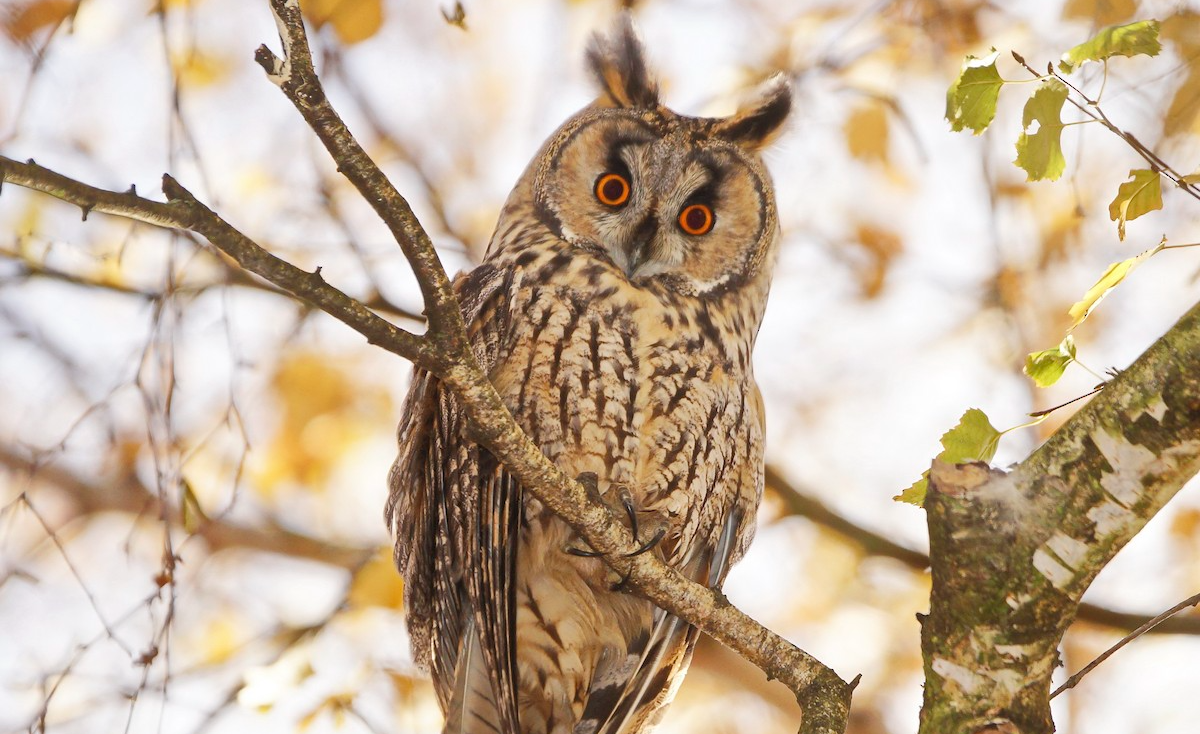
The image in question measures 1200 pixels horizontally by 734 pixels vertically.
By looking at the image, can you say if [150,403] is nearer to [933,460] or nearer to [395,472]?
[395,472]

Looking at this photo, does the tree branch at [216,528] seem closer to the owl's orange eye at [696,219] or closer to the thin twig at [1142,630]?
the owl's orange eye at [696,219]

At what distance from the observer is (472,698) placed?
2.46 metres

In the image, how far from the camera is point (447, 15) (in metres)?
2.66

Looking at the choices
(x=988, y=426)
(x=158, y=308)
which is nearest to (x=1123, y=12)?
(x=988, y=426)

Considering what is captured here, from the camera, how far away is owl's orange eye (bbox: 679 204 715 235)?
2836mm

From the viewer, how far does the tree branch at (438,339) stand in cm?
141

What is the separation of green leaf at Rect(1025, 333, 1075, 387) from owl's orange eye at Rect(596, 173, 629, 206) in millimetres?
1358

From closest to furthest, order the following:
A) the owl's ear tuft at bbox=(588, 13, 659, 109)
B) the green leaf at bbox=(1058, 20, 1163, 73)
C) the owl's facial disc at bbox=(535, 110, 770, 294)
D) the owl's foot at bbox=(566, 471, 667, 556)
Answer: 1. the green leaf at bbox=(1058, 20, 1163, 73)
2. the owl's foot at bbox=(566, 471, 667, 556)
3. the owl's facial disc at bbox=(535, 110, 770, 294)
4. the owl's ear tuft at bbox=(588, 13, 659, 109)

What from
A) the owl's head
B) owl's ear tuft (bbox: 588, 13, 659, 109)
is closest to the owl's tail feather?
the owl's head

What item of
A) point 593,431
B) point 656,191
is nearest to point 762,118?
point 656,191

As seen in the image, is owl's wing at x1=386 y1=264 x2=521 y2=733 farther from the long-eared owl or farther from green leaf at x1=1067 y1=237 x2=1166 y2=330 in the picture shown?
green leaf at x1=1067 y1=237 x2=1166 y2=330

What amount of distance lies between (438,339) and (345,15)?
7.13ft

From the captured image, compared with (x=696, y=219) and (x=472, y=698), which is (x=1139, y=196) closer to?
(x=696, y=219)

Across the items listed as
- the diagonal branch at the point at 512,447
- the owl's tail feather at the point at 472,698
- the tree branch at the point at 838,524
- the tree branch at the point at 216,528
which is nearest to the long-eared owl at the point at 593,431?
the owl's tail feather at the point at 472,698
